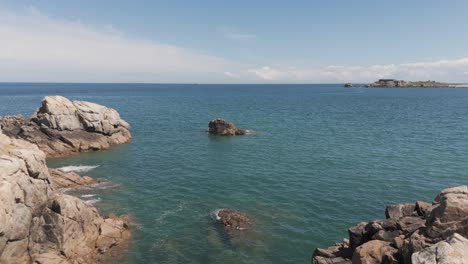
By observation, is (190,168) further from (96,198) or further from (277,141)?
(277,141)

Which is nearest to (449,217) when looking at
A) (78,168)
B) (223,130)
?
(78,168)

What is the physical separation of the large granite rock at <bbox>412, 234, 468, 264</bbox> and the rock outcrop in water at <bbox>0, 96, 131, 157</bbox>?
6576 centimetres

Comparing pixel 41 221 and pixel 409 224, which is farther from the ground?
pixel 409 224

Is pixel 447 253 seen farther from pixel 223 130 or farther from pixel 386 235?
pixel 223 130

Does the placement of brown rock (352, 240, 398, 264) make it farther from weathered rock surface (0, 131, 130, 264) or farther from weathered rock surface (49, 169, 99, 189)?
weathered rock surface (49, 169, 99, 189)

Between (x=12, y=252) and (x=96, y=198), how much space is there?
53.5 ft

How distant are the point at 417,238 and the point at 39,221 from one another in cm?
3013

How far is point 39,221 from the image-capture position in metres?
31.6

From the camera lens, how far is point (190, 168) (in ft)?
196

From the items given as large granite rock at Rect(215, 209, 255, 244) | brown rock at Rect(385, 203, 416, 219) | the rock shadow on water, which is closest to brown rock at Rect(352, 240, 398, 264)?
brown rock at Rect(385, 203, 416, 219)

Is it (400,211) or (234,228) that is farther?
(234,228)

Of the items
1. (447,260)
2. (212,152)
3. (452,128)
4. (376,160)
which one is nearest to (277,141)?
(212,152)

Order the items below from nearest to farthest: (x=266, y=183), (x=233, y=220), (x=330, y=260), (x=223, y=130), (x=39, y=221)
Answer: (x=330, y=260) → (x=39, y=221) → (x=233, y=220) → (x=266, y=183) → (x=223, y=130)

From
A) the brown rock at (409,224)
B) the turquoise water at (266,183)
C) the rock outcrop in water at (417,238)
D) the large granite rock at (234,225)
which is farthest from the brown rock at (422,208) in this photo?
the large granite rock at (234,225)
